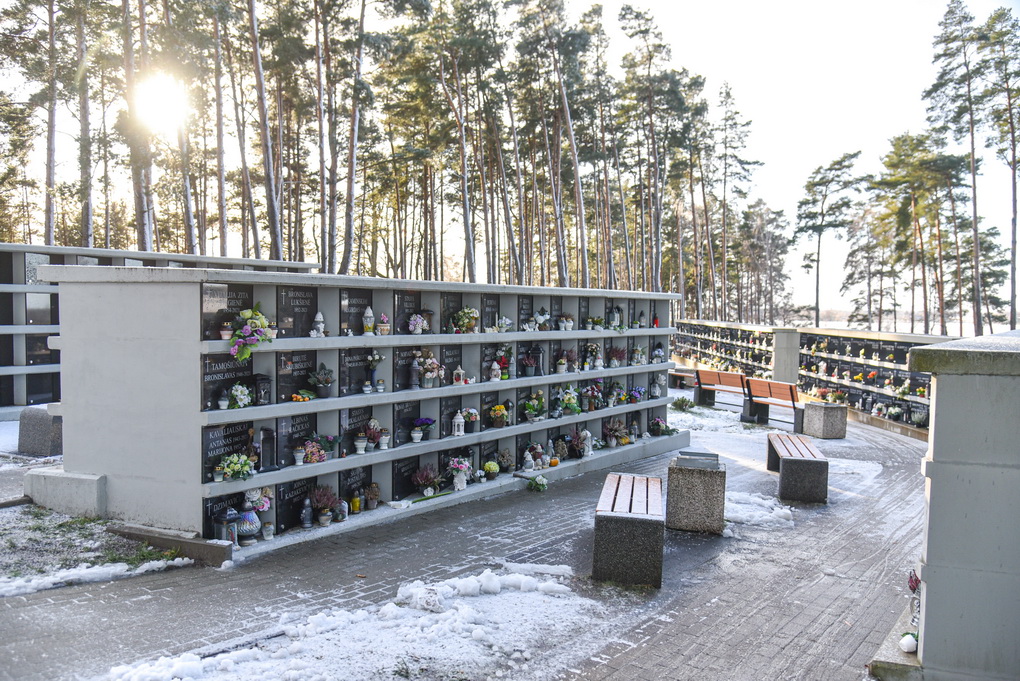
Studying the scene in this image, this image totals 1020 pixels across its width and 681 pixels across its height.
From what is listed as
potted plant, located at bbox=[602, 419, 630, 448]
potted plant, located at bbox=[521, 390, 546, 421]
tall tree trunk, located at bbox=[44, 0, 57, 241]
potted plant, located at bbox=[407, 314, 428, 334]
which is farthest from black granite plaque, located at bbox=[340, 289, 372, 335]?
tall tree trunk, located at bbox=[44, 0, 57, 241]

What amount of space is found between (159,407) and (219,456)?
703mm

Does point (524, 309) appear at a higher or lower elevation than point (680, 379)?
higher

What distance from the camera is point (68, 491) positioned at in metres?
6.96

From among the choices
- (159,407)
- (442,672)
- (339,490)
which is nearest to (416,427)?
(339,490)

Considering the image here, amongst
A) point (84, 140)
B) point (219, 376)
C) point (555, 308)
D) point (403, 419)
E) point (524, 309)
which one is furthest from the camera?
point (84, 140)

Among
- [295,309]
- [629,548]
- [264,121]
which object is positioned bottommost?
[629,548]

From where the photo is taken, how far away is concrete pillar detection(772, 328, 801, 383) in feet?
62.8

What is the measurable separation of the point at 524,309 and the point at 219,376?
16.1ft

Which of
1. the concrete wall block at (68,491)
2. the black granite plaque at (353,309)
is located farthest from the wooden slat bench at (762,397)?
the concrete wall block at (68,491)

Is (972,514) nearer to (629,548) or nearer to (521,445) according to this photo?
(629,548)

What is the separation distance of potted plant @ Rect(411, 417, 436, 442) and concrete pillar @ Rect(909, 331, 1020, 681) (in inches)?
223

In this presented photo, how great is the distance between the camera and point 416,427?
8.68m

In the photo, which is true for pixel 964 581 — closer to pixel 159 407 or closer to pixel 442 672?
pixel 442 672

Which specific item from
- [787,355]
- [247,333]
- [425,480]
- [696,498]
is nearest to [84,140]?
[247,333]
